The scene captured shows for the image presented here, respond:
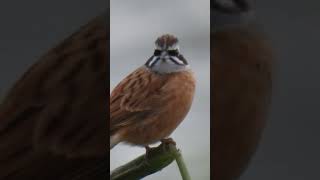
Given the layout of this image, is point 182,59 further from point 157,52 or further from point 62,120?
point 62,120

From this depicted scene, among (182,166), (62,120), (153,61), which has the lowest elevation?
(182,166)

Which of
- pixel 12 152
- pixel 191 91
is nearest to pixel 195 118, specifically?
pixel 191 91

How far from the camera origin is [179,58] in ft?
4.75

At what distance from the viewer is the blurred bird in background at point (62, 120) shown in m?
1.48

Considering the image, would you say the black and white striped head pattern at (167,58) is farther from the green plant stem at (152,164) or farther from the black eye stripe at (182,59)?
the green plant stem at (152,164)

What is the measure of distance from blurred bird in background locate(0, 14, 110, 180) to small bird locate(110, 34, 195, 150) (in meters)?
0.04

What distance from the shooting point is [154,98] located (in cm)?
146

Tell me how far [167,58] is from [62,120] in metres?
0.27

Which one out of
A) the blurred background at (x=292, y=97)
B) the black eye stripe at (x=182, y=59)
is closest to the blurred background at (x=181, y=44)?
the black eye stripe at (x=182, y=59)

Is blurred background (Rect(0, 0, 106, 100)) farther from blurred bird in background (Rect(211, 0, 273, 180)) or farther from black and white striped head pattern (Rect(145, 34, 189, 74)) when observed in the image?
blurred bird in background (Rect(211, 0, 273, 180))

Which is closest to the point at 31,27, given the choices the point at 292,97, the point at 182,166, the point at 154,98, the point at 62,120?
the point at 62,120

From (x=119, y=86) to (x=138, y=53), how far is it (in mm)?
84

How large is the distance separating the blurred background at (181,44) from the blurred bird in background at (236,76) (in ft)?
0.10

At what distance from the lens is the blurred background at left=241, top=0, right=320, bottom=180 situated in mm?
1521
